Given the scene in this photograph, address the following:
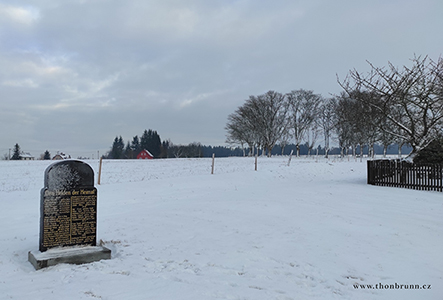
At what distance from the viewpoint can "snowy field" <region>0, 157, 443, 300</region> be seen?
4.11 meters

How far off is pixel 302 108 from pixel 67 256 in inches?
2025

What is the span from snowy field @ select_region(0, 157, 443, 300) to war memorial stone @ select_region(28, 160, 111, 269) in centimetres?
27

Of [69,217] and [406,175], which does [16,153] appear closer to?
[69,217]

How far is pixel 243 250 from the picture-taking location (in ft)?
18.7

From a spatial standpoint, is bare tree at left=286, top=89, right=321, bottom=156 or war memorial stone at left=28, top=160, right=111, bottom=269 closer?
war memorial stone at left=28, top=160, right=111, bottom=269

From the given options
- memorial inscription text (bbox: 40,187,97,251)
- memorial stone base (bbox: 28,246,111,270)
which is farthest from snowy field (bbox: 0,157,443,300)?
memorial inscription text (bbox: 40,187,97,251)

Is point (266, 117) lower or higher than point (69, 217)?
higher

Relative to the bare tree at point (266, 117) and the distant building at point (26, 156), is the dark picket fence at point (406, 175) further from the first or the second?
the distant building at point (26, 156)

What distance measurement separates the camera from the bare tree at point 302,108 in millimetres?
51969

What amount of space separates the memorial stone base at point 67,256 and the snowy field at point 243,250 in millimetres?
133

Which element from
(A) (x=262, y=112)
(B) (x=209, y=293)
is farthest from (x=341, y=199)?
(A) (x=262, y=112)

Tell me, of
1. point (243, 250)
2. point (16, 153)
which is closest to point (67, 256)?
point (243, 250)

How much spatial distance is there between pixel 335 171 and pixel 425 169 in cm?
1058

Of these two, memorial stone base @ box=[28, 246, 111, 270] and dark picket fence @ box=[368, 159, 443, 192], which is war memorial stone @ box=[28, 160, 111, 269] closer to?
memorial stone base @ box=[28, 246, 111, 270]
